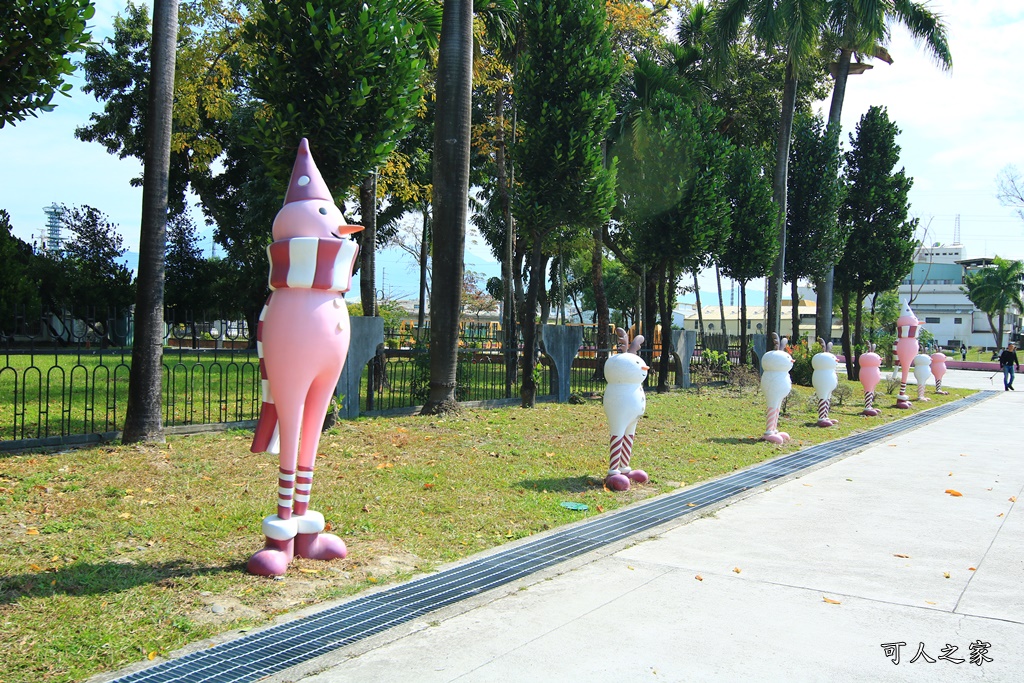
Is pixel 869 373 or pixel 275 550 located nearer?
pixel 275 550

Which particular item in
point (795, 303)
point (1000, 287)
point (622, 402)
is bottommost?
point (622, 402)

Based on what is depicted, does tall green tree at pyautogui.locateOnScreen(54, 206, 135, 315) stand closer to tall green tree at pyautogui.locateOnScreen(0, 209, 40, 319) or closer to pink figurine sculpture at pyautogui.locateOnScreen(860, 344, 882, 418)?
tall green tree at pyautogui.locateOnScreen(0, 209, 40, 319)

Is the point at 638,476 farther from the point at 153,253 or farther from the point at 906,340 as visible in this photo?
the point at 906,340

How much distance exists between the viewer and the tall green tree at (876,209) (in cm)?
2497

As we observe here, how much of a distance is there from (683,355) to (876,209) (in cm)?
933

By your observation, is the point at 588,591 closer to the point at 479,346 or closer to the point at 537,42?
the point at 479,346

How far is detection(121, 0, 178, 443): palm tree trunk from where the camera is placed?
8352 mm

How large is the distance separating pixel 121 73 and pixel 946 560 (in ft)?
89.1

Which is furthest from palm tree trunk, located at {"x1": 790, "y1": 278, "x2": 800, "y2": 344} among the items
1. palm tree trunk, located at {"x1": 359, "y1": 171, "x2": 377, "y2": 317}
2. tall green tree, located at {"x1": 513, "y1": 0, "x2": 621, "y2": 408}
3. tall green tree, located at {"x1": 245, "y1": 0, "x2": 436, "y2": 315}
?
tall green tree, located at {"x1": 245, "y1": 0, "x2": 436, "y2": 315}

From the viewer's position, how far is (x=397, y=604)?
4.65 meters

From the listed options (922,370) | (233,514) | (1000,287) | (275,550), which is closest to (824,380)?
(922,370)

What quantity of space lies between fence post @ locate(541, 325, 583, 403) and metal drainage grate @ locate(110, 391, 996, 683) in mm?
7583

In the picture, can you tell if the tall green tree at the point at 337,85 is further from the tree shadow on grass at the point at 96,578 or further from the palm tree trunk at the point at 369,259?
the palm tree trunk at the point at 369,259

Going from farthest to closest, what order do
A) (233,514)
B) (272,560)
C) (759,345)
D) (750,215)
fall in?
1. (759,345)
2. (750,215)
3. (233,514)
4. (272,560)
